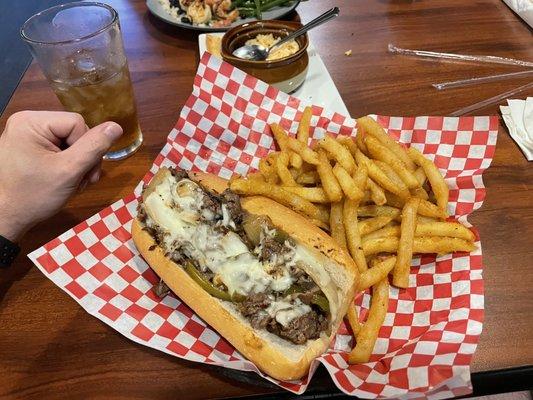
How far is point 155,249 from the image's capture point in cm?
175

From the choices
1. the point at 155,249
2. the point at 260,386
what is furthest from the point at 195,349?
the point at 155,249

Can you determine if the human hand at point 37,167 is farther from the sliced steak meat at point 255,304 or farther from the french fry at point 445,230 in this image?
the french fry at point 445,230

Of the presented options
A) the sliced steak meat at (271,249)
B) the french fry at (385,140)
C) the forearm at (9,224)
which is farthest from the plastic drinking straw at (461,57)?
the forearm at (9,224)

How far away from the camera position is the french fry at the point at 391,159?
174 centimetres

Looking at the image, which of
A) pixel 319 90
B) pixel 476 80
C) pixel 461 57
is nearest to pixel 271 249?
pixel 319 90

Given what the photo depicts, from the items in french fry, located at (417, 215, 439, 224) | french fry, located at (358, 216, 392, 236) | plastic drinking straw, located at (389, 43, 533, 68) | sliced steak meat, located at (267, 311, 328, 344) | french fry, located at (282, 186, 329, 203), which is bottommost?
sliced steak meat, located at (267, 311, 328, 344)

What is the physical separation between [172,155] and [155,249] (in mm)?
588

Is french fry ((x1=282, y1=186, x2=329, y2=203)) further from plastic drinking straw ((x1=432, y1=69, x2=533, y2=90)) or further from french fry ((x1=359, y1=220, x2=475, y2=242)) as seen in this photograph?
plastic drinking straw ((x1=432, y1=69, x2=533, y2=90))

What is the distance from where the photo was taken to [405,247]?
163 cm

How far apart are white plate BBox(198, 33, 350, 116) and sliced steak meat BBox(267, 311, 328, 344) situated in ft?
3.94

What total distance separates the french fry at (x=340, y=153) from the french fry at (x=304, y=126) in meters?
0.19

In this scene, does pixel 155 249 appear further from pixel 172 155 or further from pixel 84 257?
pixel 172 155

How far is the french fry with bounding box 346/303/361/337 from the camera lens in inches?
62.0

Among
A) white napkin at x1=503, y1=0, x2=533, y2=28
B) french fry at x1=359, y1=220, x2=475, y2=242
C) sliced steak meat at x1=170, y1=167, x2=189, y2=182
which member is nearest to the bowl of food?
sliced steak meat at x1=170, y1=167, x2=189, y2=182
